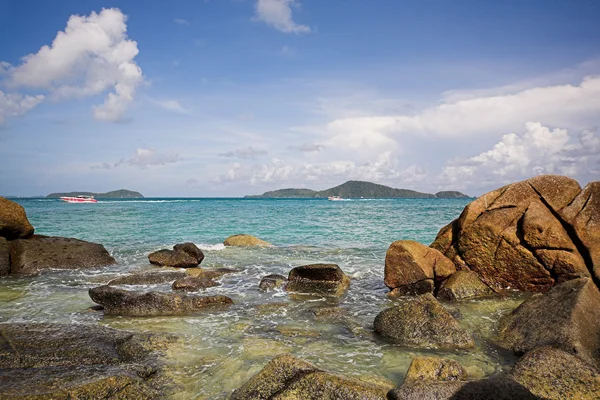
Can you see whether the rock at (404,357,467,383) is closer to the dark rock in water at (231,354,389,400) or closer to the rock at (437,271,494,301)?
the dark rock in water at (231,354,389,400)

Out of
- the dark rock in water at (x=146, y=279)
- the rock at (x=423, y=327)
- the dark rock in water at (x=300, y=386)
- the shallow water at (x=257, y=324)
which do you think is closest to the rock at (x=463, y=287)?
the shallow water at (x=257, y=324)

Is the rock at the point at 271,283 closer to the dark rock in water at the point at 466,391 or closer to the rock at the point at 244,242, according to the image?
the dark rock in water at the point at 466,391

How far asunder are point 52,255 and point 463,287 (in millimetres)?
16905

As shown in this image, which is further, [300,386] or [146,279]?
[146,279]

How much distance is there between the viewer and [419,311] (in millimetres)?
8719

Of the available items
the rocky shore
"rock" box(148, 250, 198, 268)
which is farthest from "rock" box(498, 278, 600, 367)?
"rock" box(148, 250, 198, 268)

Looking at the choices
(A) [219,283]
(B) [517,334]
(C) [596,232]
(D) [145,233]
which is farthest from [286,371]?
(D) [145,233]

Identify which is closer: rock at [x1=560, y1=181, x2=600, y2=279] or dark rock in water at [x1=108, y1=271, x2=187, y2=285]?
rock at [x1=560, y1=181, x2=600, y2=279]

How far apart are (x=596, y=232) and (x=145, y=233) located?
102ft

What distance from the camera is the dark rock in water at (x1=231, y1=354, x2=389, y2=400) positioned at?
539 centimetres

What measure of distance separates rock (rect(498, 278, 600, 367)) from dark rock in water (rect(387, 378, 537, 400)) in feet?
7.74

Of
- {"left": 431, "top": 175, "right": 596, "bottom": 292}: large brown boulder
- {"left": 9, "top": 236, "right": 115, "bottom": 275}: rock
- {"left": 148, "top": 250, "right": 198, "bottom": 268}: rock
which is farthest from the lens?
{"left": 148, "top": 250, "right": 198, "bottom": 268}: rock

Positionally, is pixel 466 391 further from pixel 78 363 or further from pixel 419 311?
pixel 78 363

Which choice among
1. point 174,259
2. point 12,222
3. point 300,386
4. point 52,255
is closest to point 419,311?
point 300,386
